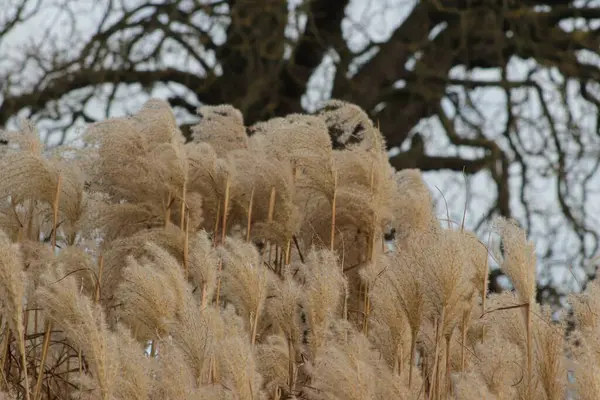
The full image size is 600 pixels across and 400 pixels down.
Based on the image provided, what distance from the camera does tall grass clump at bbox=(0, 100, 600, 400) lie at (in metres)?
2.07

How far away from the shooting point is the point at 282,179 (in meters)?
3.18

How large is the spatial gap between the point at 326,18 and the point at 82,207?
20.9 feet

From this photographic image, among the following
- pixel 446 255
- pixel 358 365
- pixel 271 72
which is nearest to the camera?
pixel 358 365

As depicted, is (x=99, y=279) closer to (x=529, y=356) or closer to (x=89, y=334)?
(x=89, y=334)

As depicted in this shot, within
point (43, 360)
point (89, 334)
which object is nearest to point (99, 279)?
point (43, 360)

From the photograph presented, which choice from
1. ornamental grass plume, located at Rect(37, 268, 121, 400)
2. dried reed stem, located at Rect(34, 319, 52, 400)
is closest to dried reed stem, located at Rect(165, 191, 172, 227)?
dried reed stem, located at Rect(34, 319, 52, 400)

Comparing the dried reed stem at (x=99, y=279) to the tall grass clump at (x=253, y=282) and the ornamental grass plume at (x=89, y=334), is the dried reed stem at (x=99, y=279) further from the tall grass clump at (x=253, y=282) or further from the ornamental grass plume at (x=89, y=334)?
the ornamental grass plume at (x=89, y=334)

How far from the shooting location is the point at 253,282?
241 centimetres

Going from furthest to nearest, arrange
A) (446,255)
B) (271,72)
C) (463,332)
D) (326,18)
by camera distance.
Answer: (326,18) < (271,72) < (463,332) < (446,255)

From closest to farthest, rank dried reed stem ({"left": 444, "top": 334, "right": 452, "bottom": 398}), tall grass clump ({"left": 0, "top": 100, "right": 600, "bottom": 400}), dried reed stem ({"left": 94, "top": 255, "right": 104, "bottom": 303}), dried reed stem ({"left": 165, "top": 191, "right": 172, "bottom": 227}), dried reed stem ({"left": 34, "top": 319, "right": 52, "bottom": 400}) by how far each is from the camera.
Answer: tall grass clump ({"left": 0, "top": 100, "right": 600, "bottom": 400}) → dried reed stem ({"left": 34, "top": 319, "right": 52, "bottom": 400}) → dried reed stem ({"left": 444, "top": 334, "right": 452, "bottom": 398}) → dried reed stem ({"left": 94, "top": 255, "right": 104, "bottom": 303}) → dried reed stem ({"left": 165, "top": 191, "right": 172, "bottom": 227})

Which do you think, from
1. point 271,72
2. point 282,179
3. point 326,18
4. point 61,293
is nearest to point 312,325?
point 61,293

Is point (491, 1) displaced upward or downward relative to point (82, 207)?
upward

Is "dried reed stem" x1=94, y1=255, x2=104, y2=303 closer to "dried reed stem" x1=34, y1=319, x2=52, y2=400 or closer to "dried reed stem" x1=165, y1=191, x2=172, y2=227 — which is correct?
"dried reed stem" x1=34, y1=319, x2=52, y2=400

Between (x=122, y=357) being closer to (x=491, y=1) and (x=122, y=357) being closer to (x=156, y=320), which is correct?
(x=156, y=320)
